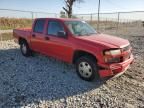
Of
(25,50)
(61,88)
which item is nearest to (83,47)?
(61,88)

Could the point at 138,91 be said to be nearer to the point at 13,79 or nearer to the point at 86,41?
the point at 86,41

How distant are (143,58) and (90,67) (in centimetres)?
393

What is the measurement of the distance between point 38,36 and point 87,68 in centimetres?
264

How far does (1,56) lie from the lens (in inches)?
347

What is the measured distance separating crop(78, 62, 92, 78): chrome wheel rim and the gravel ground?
0.21 meters

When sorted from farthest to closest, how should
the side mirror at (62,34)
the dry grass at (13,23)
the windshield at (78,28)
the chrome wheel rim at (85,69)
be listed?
the dry grass at (13,23), the windshield at (78,28), the side mirror at (62,34), the chrome wheel rim at (85,69)

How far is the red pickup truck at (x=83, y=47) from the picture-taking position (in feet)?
17.9

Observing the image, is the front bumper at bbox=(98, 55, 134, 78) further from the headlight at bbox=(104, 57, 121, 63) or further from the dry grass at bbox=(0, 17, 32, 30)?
the dry grass at bbox=(0, 17, 32, 30)

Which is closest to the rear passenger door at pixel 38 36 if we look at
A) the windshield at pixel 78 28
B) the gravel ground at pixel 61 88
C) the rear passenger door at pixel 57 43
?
the rear passenger door at pixel 57 43

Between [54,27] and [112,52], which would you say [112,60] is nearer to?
[112,52]

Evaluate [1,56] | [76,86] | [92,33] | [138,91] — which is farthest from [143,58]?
[1,56]

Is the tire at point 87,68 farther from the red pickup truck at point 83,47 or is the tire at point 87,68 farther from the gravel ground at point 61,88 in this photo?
the gravel ground at point 61,88

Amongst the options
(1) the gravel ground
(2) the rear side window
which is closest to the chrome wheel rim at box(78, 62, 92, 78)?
(1) the gravel ground

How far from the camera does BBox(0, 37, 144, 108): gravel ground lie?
4.66 meters
